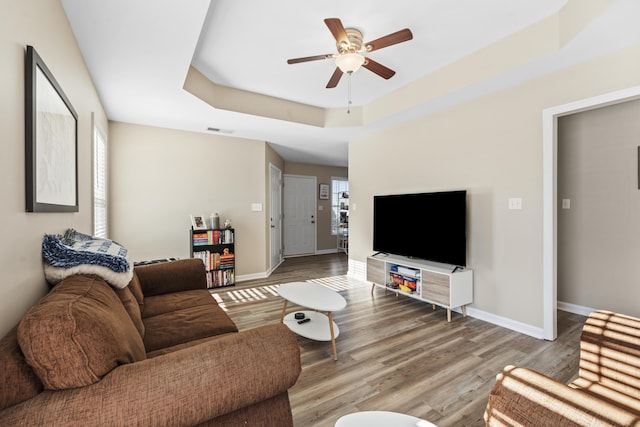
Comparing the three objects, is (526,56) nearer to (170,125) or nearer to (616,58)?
(616,58)

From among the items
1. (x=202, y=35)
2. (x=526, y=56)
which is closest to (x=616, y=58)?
(x=526, y=56)

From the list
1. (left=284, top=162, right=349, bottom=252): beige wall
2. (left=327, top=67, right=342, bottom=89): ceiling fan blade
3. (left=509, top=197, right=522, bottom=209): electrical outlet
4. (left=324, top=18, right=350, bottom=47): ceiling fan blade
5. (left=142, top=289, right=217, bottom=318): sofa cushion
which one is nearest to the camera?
(left=324, top=18, right=350, bottom=47): ceiling fan blade

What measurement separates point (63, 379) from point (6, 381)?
0.40 ft

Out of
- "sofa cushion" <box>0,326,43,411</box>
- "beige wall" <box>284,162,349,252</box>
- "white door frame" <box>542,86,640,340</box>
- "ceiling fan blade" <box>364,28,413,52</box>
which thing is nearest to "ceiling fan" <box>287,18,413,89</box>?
"ceiling fan blade" <box>364,28,413,52</box>

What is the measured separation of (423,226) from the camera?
3.39 m

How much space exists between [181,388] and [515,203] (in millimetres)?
3035

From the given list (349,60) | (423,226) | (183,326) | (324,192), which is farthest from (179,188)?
(324,192)

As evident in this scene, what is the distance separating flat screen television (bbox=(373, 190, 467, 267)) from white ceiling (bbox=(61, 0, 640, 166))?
109 cm

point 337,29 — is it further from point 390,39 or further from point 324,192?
point 324,192

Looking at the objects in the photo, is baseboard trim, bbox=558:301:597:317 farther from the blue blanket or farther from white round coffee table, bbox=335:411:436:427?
the blue blanket

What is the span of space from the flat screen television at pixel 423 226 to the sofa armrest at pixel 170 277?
2375mm

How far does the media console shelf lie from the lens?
9.74ft

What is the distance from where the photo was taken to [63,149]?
64.3 inches

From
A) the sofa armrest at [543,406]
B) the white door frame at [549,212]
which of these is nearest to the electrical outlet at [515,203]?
the white door frame at [549,212]
